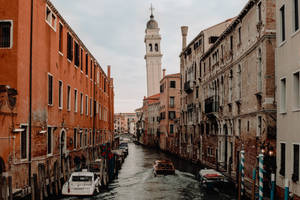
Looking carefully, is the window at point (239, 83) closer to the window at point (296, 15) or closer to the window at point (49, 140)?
the window at point (296, 15)

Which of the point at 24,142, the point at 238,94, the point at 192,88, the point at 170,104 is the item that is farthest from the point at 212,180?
the point at 170,104

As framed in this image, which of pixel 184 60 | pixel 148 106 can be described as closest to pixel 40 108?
pixel 184 60

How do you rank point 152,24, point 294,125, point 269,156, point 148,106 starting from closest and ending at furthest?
point 294,125, point 269,156, point 148,106, point 152,24

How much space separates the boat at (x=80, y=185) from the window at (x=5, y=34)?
23.9 ft

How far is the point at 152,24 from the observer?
4213 inches

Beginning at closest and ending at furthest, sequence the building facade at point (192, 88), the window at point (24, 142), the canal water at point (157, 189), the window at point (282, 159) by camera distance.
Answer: the window at point (282, 159) → the window at point (24, 142) → the canal water at point (157, 189) → the building facade at point (192, 88)

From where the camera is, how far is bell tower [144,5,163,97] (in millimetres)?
98625

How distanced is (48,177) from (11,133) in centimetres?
448

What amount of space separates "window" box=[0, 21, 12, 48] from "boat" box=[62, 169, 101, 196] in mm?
7283

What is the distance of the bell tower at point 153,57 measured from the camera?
9862 centimetres

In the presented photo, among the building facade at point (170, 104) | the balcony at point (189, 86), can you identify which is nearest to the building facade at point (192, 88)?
the balcony at point (189, 86)

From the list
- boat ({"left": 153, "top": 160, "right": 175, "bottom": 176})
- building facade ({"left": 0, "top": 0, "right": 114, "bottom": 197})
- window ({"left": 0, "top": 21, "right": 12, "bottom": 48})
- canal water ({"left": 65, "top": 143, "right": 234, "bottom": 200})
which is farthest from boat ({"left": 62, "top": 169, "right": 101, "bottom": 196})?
boat ({"left": 153, "top": 160, "right": 175, "bottom": 176})

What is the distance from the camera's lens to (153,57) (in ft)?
335

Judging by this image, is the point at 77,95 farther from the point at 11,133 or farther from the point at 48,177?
the point at 11,133
